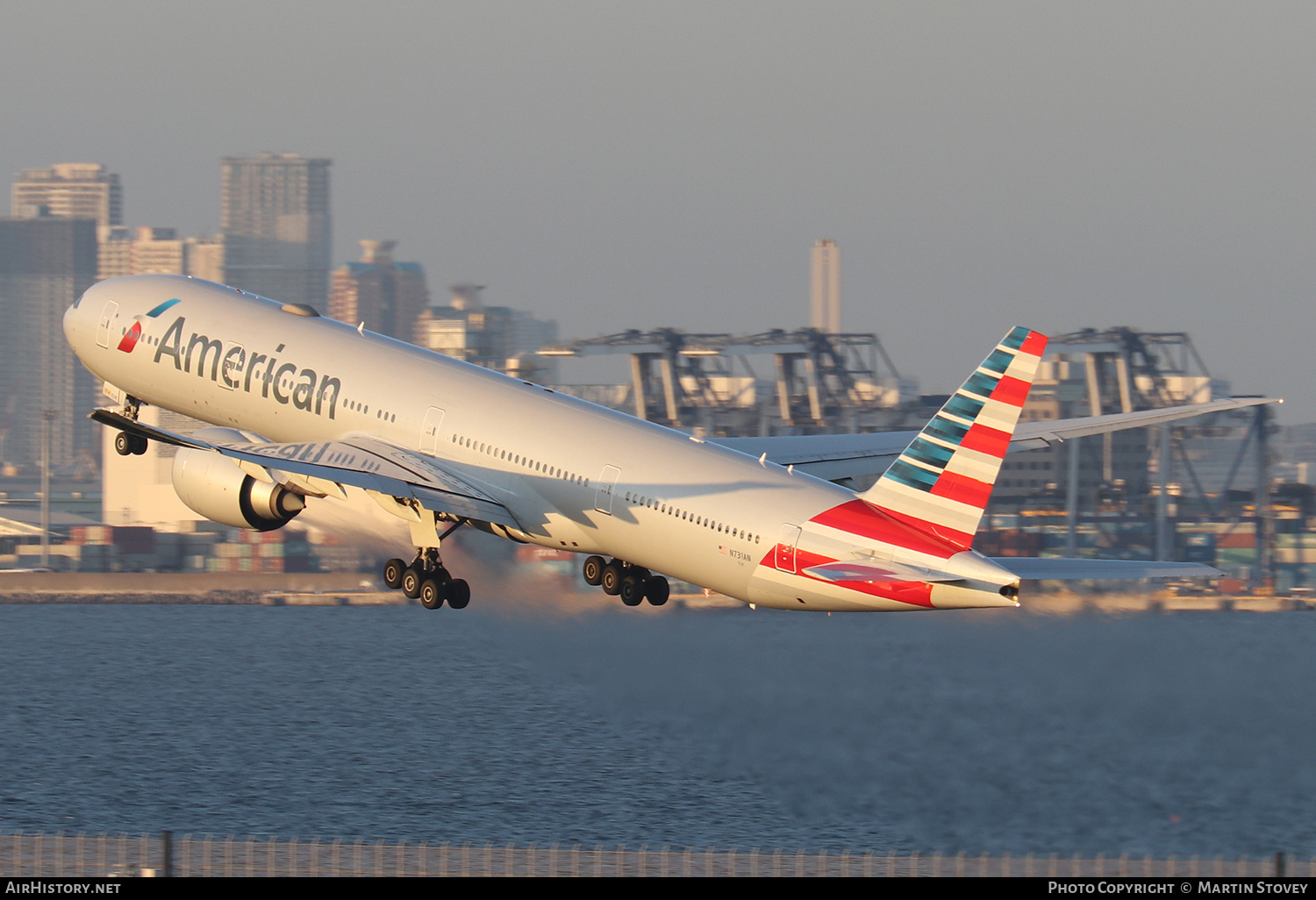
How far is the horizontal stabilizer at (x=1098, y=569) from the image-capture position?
3266 cm

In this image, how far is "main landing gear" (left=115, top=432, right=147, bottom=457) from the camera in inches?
1875

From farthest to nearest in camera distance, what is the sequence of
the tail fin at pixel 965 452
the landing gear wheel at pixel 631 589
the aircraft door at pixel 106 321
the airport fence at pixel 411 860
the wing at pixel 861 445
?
the aircraft door at pixel 106 321 → the wing at pixel 861 445 → the landing gear wheel at pixel 631 589 → the airport fence at pixel 411 860 → the tail fin at pixel 965 452

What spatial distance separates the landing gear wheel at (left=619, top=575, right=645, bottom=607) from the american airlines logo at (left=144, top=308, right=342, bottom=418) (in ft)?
29.2

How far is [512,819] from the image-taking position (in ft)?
220

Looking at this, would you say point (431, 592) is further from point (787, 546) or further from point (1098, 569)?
point (1098, 569)

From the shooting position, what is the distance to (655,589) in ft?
143

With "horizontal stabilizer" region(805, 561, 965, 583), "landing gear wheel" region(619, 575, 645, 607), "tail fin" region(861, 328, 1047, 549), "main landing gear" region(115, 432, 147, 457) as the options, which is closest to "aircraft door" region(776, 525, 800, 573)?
"horizontal stabilizer" region(805, 561, 965, 583)

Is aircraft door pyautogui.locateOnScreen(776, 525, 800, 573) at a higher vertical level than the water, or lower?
higher

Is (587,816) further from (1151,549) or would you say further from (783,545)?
(1151,549)

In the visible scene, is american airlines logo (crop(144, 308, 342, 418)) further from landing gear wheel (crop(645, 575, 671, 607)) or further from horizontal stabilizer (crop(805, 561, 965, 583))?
horizontal stabilizer (crop(805, 561, 965, 583))

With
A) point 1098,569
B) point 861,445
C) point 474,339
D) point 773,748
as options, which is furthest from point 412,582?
point 474,339

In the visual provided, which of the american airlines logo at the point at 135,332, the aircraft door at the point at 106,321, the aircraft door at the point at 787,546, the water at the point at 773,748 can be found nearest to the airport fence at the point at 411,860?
the water at the point at 773,748

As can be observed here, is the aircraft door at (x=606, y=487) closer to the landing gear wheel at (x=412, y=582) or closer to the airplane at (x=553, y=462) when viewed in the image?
the airplane at (x=553, y=462)
